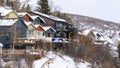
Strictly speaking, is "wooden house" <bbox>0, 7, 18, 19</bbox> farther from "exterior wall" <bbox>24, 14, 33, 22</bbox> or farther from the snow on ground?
the snow on ground

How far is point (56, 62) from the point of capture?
3331 centimetres

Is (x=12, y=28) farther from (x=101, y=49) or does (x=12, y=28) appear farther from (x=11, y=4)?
(x=11, y=4)

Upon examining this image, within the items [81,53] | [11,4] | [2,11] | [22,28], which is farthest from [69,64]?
[11,4]

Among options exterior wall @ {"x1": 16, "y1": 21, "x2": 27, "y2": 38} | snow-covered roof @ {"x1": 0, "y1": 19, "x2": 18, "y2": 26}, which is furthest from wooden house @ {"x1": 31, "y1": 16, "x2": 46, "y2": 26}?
snow-covered roof @ {"x1": 0, "y1": 19, "x2": 18, "y2": 26}

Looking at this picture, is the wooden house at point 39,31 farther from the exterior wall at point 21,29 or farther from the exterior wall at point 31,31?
the exterior wall at point 21,29

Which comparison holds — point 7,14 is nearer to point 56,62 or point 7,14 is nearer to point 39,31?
point 39,31

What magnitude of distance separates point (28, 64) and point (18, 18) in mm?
8860

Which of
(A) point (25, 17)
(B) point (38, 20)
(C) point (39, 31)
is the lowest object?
(C) point (39, 31)

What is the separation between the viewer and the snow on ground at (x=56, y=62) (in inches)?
1256

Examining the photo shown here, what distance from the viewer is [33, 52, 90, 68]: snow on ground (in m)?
31.9

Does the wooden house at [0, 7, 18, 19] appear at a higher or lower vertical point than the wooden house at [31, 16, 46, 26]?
higher

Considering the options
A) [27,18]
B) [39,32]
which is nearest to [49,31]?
[39,32]

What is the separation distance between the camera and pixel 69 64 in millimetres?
33844

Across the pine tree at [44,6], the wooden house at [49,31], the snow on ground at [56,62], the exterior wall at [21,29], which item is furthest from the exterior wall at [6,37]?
the pine tree at [44,6]
